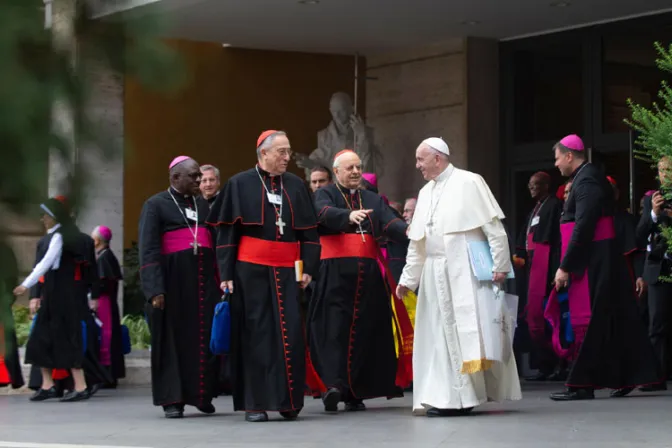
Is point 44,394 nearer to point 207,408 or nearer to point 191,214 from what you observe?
point 207,408

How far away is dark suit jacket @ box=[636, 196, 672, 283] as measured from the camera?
1094 centimetres

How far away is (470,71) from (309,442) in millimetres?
11308

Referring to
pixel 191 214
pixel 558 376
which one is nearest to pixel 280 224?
pixel 191 214

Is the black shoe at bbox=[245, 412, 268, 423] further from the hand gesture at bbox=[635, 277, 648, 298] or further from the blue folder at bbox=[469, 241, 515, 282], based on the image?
the hand gesture at bbox=[635, 277, 648, 298]

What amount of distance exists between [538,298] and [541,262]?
1.50ft

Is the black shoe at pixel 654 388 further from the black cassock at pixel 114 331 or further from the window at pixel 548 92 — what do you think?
the window at pixel 548 92

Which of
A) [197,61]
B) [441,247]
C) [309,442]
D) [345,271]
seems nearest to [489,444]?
[309,442]

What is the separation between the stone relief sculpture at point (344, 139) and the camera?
18203 millimetres

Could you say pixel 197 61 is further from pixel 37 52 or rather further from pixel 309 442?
pixel 309 442

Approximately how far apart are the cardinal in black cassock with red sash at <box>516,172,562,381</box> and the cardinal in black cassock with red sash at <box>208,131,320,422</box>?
415 centimetres

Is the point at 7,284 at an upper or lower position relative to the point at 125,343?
upper

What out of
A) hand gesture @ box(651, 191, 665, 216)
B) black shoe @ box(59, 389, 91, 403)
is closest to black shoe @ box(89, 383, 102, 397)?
black shoe @ box(59, 389, 91, 403)

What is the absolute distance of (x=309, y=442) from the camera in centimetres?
694

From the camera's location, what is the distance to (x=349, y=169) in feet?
31.3
